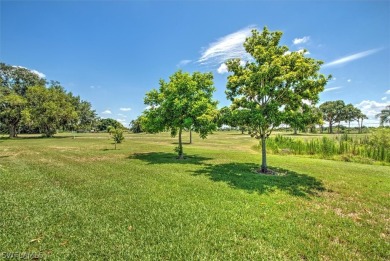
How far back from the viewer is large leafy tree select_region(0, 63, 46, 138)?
4475cm

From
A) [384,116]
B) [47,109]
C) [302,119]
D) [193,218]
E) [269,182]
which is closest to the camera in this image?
[193,218]

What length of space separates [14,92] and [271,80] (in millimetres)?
62725

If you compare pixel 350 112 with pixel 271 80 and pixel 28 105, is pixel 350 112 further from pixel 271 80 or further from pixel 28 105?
pixel 28 105

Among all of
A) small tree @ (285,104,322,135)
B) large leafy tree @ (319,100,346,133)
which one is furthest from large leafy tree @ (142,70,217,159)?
large leafy tree @ (319,100,346,133)

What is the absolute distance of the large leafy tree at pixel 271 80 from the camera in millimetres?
11594

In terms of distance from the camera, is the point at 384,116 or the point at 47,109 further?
the point at 384,116

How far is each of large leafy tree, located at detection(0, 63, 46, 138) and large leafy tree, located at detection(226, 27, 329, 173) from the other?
47.6 metres

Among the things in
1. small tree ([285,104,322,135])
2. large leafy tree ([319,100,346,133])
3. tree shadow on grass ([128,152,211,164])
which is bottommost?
tree shadow on grass ([128,152,211,164])

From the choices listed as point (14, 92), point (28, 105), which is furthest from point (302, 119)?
point (14, 92)

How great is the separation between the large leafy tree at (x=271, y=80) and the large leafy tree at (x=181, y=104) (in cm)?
445

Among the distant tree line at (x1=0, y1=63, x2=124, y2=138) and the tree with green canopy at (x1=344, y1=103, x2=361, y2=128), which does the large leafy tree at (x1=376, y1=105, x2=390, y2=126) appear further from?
the distant tree line at (x1=0, y1=63, x2=124, y2=138)

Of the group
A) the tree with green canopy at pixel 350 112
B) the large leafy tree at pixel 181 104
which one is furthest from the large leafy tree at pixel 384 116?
the large leafy tree at pixel 181 104

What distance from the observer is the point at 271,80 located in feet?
39.8

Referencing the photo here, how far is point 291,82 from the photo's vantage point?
1193 cm
